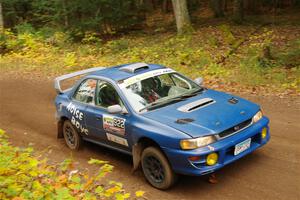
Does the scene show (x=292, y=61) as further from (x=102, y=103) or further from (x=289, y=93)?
(x=102, y=103)

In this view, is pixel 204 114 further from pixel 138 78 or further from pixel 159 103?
pixel 138 78

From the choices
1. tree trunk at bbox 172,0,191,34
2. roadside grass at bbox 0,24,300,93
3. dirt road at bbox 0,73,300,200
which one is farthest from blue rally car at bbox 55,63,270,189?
tree trunk at bbox 172,0,191,34

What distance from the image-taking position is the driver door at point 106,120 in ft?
22.9

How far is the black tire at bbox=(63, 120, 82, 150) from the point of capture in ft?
27.7

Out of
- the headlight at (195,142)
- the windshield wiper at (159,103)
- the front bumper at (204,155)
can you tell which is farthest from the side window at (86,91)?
the headlight at (195,142)

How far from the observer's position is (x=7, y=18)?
27984 mm

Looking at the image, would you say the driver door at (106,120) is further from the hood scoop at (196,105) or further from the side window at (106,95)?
the hood scoop at (196,105)

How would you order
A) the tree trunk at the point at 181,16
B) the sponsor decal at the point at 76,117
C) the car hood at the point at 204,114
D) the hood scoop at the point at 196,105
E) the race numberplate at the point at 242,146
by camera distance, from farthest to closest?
1. the tree trunk at the point at 181,16
2. the sponsor decal at the point at 76,117
3. the hood scoop at the point at 196,105
4. the race numberplate at the point at 242,146
5. the car hood at the point at 204,114

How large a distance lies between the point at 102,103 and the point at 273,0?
861 inches

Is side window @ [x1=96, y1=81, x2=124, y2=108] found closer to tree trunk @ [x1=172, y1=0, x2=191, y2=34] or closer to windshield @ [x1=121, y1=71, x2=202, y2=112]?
windshield @ [x1=121, y1=71, x2=202, y2=112]

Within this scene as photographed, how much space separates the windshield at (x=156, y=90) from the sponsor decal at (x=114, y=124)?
376 mm

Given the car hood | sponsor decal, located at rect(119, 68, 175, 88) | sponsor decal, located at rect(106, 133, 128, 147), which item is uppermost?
sponsor decal, located at rect(119, 68, 175, 88)

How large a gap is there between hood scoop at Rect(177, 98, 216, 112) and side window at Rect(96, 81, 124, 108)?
1150mm

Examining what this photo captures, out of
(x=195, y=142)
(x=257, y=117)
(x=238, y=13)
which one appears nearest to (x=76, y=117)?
(x=195, y=142)
